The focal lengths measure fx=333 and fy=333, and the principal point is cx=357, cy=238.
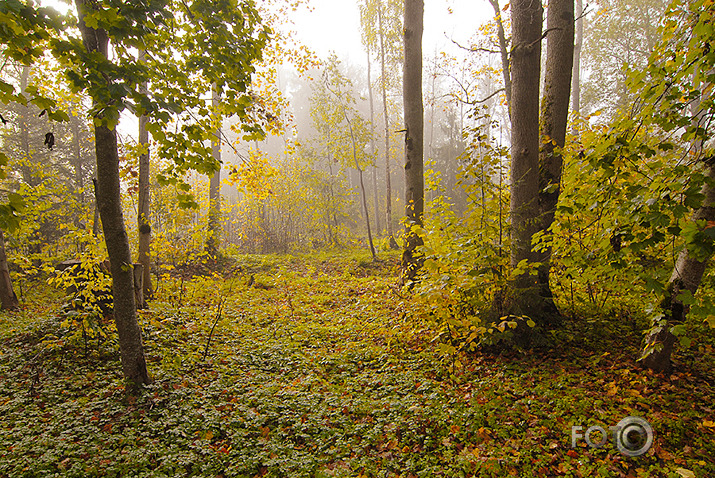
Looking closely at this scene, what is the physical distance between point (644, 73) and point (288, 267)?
9438mm

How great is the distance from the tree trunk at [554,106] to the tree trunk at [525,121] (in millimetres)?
385

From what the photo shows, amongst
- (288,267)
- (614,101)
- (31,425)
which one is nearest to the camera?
(31,425)

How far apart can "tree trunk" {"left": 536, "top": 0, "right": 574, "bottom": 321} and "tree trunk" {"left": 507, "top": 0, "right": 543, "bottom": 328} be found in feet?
1.26

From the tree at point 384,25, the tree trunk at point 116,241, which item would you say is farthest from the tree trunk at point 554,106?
the tree at point 384,25

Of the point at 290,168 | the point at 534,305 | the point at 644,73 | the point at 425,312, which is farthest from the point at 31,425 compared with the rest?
the point at 290,168

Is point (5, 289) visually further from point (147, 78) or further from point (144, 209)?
point (147, 78)

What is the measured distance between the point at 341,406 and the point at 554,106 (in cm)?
447

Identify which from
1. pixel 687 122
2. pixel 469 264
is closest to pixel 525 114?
pixel 687 122

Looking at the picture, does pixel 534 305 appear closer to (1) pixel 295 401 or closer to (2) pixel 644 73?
(2) pixel 644 73

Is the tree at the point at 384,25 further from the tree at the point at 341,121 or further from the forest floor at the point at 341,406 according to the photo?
the forest floor at the point at 341,406

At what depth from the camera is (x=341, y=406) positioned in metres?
3.17

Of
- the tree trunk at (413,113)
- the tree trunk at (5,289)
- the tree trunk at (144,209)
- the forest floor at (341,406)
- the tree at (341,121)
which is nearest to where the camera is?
the forest floor at (341,406)

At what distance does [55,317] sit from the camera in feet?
15.7

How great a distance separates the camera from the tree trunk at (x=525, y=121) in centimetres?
379
